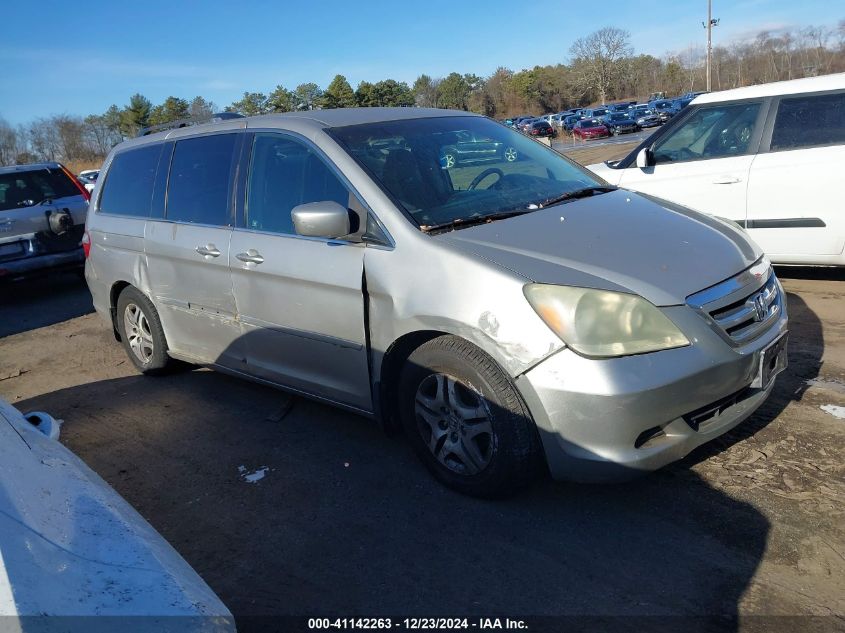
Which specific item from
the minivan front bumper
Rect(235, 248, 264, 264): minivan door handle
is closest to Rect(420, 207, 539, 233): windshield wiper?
the minivan front bumper

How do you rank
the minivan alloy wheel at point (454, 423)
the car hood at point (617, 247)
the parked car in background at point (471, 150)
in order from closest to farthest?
the car hood at point (617, 247) < the minivan alloy wheel at point (454, 423) < the parked car in background at point (471, 150)

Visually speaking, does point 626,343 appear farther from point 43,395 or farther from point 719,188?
point 43,395

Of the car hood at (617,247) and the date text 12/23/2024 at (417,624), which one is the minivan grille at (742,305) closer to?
the car hood at (617,247)

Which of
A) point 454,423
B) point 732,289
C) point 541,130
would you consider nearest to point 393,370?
point 454,423

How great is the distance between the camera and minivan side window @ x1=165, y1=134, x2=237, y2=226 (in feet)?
13.8

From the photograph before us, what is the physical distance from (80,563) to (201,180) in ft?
10.5

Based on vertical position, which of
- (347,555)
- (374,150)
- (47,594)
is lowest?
(347,555)

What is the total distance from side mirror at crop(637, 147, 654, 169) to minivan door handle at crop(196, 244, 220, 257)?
391cm

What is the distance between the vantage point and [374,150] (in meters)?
3.64

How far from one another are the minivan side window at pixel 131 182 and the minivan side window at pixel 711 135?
4.40 meters

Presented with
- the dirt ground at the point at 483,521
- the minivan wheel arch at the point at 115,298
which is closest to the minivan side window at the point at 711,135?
the dirt ground at the point at 483,521

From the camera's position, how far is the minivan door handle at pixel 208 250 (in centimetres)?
416

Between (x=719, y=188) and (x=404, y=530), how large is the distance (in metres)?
4.42

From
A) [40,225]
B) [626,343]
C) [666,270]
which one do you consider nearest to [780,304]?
[666,270]
